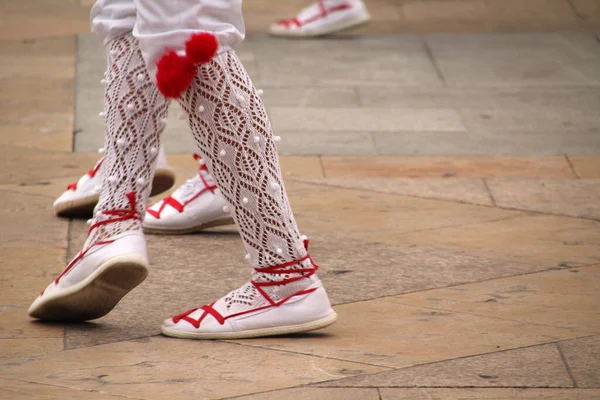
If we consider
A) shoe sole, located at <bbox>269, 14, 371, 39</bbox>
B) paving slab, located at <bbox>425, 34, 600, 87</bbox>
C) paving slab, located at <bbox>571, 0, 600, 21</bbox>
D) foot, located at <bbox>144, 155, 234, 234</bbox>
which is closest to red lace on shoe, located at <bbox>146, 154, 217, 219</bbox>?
foot, located at <bbox>144, 155, 234, 234</bbox>

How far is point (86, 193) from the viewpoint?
11.2 ft

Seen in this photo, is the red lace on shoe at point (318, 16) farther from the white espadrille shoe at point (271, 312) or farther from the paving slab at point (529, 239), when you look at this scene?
the white espadrille shoe at point (271, 312)

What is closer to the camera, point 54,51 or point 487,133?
point 487,133

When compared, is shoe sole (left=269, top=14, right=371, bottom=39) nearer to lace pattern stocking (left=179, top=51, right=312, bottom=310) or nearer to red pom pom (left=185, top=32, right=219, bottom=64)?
lace pattern stocking (left=179, top=51, right=312, bottom=310)

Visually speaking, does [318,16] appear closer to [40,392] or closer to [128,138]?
[128,138]

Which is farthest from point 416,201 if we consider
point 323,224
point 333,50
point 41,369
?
point 333,50

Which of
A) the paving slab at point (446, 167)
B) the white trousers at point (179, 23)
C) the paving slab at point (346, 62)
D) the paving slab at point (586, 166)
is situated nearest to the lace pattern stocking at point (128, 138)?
the white trousers at point (179, 23)

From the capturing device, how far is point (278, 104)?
503cm

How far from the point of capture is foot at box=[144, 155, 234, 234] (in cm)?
333

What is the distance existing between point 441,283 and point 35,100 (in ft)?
8.59

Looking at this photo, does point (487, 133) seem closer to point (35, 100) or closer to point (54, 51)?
point (35, 100)

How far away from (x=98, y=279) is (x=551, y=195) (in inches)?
75.5

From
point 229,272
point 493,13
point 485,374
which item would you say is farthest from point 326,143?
point 493,13

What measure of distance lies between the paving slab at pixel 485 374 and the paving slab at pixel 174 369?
0.21 feet
